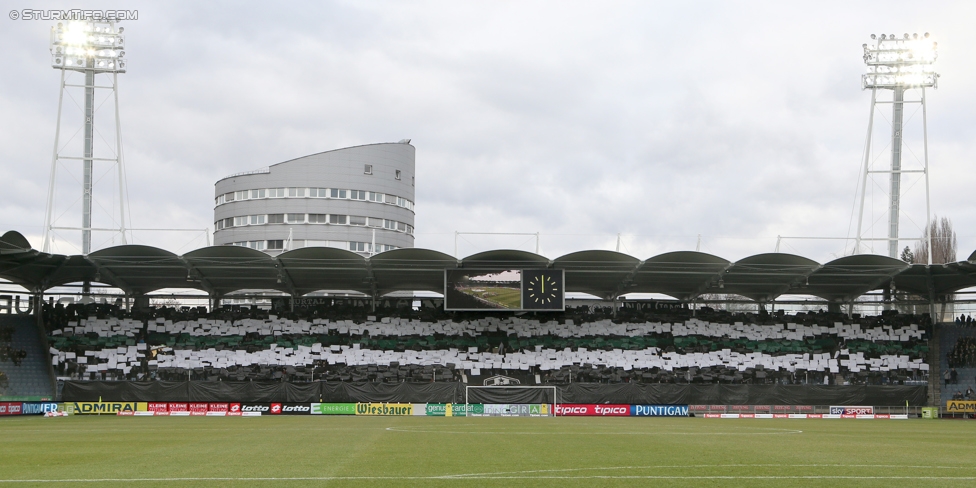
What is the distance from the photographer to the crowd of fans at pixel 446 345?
1933 inches

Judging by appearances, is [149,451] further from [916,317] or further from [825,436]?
[916,317]

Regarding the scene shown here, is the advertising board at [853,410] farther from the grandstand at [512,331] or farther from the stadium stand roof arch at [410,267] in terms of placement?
the stadium stand roof arch at [410,267]

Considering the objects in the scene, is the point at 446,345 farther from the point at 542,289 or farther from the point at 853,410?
the point at 853,410

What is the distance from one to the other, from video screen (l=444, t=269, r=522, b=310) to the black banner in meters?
7.82

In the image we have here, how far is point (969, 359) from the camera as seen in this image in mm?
51438

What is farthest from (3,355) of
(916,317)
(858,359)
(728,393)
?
(916,317)

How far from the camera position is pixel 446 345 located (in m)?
53.4

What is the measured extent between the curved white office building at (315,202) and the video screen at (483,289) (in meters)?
38.0

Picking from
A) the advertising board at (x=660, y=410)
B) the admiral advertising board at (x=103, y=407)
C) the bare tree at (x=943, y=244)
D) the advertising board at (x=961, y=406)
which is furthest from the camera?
the bare tree at (x=943, y=244)

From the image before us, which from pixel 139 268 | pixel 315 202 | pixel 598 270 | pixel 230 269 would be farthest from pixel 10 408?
pixel 315 202

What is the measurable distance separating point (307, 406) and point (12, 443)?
21796 millimetres

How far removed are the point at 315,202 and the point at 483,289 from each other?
4269 centimetres

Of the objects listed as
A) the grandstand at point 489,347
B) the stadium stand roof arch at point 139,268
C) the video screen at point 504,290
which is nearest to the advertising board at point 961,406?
the grandstand at point 489,347

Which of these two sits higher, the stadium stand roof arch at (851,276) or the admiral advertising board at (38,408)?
the stadium stand roof arch at (851,276)
